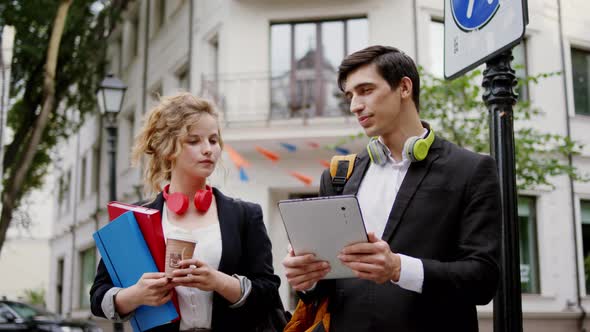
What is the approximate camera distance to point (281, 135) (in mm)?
13562

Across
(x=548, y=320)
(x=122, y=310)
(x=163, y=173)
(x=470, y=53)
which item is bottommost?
(x=548, y=320)

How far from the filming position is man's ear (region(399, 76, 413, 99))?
104 inches

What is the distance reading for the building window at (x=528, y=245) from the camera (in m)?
14.2

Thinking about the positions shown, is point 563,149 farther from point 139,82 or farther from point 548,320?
point 139,82

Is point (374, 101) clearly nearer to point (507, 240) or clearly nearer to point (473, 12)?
point (473, 12)

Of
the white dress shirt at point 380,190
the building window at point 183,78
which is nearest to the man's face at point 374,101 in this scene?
the white dress shirt at point 380,190

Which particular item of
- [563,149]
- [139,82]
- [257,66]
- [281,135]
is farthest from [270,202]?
[139,82]

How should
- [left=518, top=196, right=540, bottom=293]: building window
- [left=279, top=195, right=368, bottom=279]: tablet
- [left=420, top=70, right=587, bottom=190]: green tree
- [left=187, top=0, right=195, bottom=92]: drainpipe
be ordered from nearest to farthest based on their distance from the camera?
1. [left=279, top=195, right=368, bottom=279]: tablet
2. [left=420, top=70, right=587, bottom=190]: green tree
3. [left=518, top=196, right=540, bottom=293]: building window
4. [left=187, top=0, right=195, bottom=92]: drainpipe

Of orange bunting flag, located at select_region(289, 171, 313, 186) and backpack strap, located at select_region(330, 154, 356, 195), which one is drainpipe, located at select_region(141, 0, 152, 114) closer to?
orange bunting flag, located at select_region(289, 171, 313, 186)

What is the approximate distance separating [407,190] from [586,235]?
13383 millimetres

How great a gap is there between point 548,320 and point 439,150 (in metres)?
12.5

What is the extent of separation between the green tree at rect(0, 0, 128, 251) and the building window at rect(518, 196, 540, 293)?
10120mm

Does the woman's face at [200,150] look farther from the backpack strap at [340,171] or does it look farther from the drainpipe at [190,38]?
the drainpipe at [190,38]

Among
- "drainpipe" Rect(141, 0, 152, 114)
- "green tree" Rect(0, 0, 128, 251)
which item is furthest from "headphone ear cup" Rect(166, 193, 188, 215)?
"drainpipe" Rect(141, 0, 152, 114)
